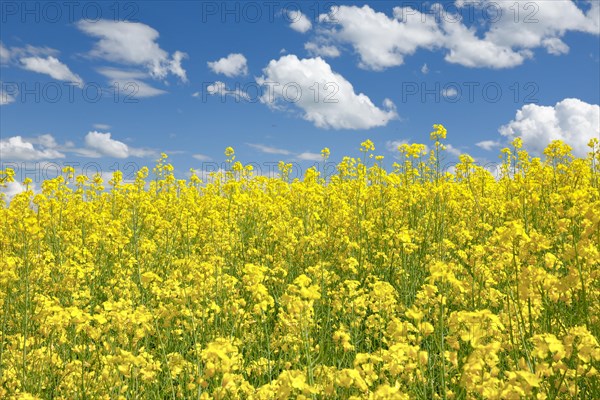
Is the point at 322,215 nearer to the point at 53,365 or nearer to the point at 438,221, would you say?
→ the point at 438,221

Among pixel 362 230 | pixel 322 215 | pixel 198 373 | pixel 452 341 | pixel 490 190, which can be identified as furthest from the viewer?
pixel 490 190

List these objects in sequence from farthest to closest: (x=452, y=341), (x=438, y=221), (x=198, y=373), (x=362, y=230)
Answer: (x=438, y=221) → (x=362, y=230) → (x=198, y=373) → (x=452, y=341)

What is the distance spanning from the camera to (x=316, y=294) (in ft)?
7.36

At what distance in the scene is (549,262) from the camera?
258cm

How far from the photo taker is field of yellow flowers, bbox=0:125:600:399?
92.2 inches

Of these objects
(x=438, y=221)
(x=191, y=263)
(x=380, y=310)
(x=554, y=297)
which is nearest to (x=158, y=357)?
(x=191, y=263)

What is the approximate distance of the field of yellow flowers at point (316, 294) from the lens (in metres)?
2.34

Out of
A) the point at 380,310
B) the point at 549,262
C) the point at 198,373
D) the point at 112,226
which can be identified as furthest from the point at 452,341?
the point at 112,226

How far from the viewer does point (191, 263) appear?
14.3ft

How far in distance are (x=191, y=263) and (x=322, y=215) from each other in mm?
3928

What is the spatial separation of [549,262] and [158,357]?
310 centimetres

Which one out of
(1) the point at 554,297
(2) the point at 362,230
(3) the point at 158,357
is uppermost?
(2) the point at 362,230

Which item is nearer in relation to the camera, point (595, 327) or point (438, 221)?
point (595, 327)

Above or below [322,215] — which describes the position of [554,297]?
below
